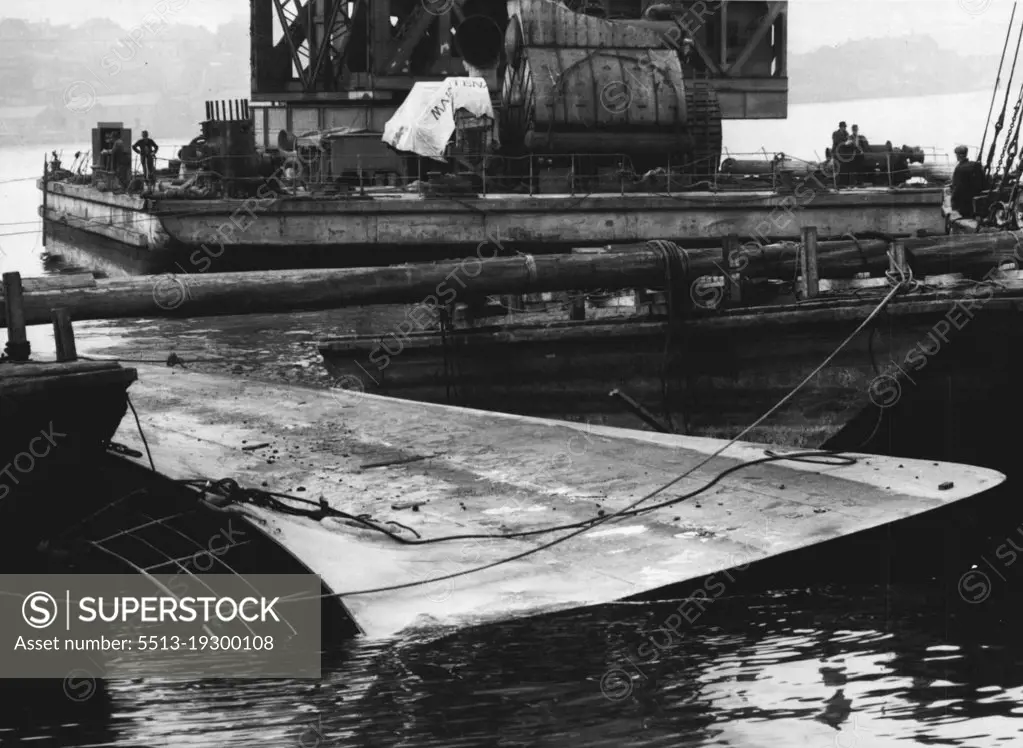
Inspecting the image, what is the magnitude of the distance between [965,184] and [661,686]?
52.5 feet

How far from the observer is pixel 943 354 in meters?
14.7

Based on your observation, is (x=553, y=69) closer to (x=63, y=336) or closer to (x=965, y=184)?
(x=965, y=184)

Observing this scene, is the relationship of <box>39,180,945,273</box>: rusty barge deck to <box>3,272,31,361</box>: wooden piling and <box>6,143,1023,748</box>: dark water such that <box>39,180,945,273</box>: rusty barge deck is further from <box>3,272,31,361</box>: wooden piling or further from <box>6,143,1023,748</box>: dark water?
<box>6,143,1023,748</box>: dark water

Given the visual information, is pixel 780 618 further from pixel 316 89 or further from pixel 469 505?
pixel 316 89

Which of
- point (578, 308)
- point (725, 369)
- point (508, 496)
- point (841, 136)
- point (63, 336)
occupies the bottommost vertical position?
point (508, 496)

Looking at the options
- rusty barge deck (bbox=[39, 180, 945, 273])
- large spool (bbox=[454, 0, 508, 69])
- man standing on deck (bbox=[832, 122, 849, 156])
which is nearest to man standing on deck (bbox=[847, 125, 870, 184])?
man standing on deck (bbox=[832, 122, 849, 156])

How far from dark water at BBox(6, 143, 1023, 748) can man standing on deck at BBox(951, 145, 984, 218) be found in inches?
528

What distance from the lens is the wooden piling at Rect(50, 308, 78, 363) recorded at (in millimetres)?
8727

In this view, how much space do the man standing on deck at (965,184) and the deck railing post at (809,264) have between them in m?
7.56

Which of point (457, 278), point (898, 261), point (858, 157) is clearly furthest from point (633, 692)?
point (858, 157)

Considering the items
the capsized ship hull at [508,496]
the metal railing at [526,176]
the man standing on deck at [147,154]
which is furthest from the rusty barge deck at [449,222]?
the capsized ship hull at [508,496]

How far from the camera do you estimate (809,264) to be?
14938 millimetres

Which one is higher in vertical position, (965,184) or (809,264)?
(965,184)

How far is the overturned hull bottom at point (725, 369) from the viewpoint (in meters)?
14.7
